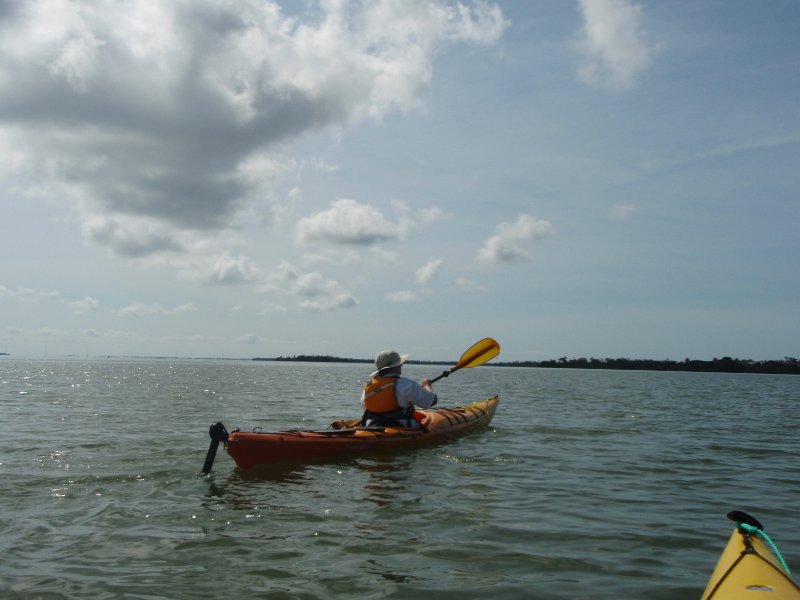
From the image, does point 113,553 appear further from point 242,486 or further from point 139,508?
point 242,486

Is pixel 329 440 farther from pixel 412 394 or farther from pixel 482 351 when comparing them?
pixel 482 351

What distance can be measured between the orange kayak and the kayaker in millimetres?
266

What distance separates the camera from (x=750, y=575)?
3.50m

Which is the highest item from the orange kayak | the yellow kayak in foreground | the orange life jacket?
the orange life jacket

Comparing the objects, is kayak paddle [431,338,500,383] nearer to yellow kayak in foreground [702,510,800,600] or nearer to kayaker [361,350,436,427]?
kayaker [361,350,436,427]

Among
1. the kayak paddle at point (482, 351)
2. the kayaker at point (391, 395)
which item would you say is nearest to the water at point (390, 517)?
the kayaker at point (391, 395)

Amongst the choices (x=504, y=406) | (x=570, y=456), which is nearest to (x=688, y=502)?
(x=570, y=456)

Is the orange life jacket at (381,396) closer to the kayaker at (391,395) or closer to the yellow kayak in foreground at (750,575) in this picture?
the kayaker at (391,395)

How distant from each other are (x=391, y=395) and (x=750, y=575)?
6.82 m

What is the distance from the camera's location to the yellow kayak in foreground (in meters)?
3.31

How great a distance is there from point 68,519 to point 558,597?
168 inches

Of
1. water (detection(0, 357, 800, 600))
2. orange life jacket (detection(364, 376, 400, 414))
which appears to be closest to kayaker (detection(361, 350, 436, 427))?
orange life jacket (detection(364, 376, 400, 414))

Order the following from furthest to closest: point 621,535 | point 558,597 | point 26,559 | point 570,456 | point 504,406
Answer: point 504,406 → point 570,456 → point 621,535 → point 26,559 → point 558,597

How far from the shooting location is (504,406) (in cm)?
2022
